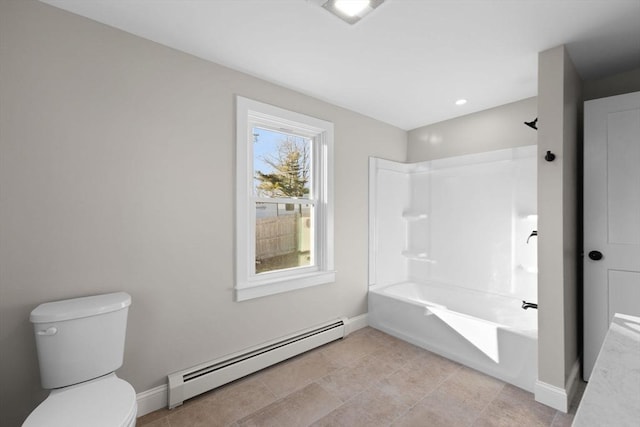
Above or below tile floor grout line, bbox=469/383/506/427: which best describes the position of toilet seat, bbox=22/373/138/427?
above

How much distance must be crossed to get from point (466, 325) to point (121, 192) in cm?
276

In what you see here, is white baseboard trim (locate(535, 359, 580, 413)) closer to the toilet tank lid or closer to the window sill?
the window sill

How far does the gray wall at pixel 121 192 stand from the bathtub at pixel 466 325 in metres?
1.17

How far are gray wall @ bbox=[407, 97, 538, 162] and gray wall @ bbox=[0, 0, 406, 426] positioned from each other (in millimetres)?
2008

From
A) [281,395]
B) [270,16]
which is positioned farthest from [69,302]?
[270,16]

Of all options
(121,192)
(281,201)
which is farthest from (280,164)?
(121,192)

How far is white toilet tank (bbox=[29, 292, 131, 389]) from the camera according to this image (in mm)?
1422

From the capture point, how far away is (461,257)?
131 inches

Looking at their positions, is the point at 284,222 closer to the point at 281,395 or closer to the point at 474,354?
the point at 281,395

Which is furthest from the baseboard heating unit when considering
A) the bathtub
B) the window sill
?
the bathtub

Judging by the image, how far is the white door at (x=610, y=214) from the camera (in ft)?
6.67

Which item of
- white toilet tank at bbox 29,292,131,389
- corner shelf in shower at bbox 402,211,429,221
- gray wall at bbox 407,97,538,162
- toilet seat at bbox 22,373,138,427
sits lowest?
toilet seat at bbox 22,373,138,427

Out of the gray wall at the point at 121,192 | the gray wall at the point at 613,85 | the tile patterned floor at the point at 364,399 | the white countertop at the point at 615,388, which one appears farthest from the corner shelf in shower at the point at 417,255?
the white countertop at the point at 615,388

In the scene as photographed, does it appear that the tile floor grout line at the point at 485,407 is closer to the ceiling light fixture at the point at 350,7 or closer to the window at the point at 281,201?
the window at the point at 281,201
